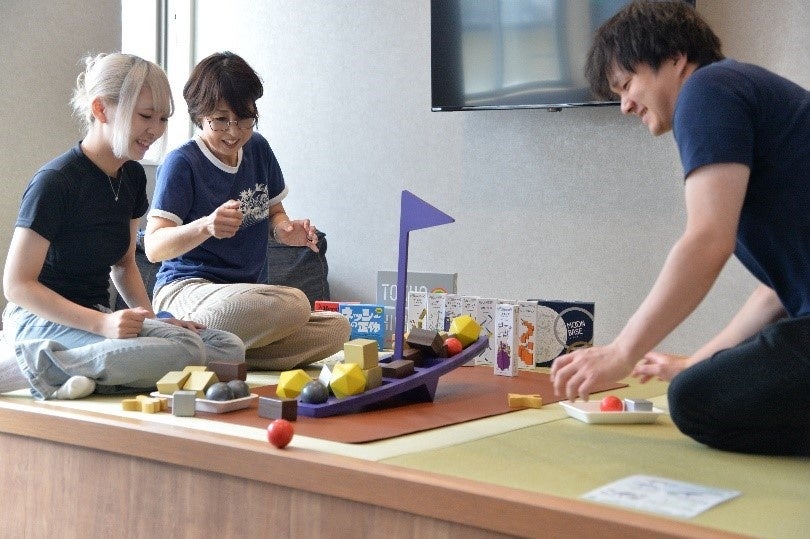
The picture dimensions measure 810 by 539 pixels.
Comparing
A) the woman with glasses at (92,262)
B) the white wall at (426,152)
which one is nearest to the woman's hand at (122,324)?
the woman with glasses at (92,262)

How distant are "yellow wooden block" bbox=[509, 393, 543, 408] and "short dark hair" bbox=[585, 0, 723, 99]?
0.61 m

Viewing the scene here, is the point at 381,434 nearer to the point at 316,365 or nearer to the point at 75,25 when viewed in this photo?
the point at 316,365

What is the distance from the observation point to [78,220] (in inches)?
71.0

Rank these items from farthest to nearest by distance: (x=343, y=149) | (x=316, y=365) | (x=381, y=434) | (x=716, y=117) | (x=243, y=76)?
(x=343, y=149), (x=316, y=365), (x=243, y=76), (x=381, y=434), (x=716, y=117)

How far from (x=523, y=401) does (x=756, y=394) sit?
0.48 metres

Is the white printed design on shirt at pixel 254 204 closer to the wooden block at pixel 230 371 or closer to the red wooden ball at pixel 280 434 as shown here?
the wooden block at pixel 230 371

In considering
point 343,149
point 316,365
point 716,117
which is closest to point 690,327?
point 316,365

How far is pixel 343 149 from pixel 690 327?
1313 millimetres

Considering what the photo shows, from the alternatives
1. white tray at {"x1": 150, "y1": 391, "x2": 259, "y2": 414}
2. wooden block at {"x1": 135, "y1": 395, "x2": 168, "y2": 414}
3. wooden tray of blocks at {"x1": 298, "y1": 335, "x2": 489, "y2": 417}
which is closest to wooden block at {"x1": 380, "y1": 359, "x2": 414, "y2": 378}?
wooden tray of blocks at {"x1": 298, "y1": 335, "x2": 489, "y2": 417}

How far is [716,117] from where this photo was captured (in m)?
1.21

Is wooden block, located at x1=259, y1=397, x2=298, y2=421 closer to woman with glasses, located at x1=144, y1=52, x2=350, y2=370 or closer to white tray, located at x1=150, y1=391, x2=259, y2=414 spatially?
white tray, located at x1=150, y1=391, x2=259, y2=414

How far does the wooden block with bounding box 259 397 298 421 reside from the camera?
59.9 inches

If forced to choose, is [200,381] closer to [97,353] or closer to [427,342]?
[97,353]

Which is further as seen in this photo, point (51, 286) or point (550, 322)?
point (550, 322)
